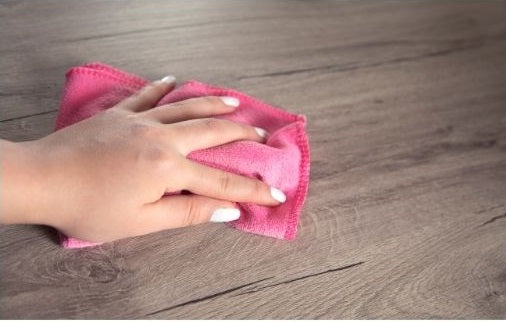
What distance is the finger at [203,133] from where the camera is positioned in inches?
20.6

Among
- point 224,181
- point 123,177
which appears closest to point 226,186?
point 224,181

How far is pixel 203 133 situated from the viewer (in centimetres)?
53

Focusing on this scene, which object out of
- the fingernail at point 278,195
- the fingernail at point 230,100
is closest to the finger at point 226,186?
the fingernail at point 278,195

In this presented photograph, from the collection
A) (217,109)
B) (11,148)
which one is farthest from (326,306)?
(11,148)

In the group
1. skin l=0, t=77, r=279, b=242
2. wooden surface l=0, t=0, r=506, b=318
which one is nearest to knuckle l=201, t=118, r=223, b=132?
skin l=0, t=77, r=279, b=242

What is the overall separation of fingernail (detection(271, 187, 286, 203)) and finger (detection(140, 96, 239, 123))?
0.11 meters

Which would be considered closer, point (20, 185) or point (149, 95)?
point (20, 185)

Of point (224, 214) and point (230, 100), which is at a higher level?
point (230, 100)

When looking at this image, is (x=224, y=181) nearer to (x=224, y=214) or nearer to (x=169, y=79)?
(x=224, y=214)

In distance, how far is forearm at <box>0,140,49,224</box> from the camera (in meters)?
0.45

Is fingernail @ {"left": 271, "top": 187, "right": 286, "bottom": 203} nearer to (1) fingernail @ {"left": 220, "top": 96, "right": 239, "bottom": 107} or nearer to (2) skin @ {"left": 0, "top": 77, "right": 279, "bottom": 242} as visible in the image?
(2) skin @ {"left": 0, "top": 77, "right": 279, "bottom": 242}

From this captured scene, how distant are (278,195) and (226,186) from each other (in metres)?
0.07

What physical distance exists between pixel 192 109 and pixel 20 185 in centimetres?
20

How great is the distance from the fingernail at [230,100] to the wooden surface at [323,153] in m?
0.08
